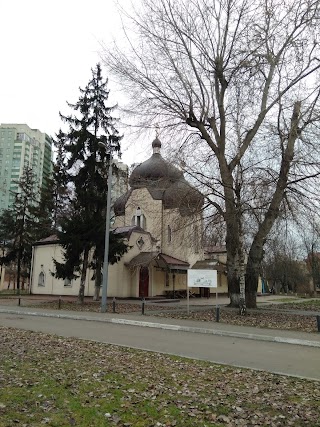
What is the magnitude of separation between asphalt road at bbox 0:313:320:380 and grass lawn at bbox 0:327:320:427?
905 mm

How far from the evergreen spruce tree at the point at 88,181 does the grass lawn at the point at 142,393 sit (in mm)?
15973

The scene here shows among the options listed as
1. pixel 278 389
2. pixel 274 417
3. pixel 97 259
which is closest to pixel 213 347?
pixel 278 389

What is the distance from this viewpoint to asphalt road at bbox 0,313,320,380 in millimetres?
8523

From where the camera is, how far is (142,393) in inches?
234

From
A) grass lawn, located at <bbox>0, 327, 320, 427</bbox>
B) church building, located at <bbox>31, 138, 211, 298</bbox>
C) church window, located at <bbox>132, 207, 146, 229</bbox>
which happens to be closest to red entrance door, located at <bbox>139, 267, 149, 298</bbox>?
church building, located at <bbox>31, 138, 211, 298</bbox>

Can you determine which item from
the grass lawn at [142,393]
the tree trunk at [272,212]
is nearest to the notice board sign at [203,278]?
the tree trunk at [272,212]

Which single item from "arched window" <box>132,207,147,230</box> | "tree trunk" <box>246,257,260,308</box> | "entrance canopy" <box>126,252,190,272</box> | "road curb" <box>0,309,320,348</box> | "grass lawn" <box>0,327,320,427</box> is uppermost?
"arched window" <box>132,207,147,230</box>

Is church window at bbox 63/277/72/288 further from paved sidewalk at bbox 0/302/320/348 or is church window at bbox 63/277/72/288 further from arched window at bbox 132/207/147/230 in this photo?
paved sidewalk at bbox 0/302/320/348

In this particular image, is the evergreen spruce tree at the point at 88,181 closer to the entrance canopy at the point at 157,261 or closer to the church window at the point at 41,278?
the entrance canopy at the point at 157,261

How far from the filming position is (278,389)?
642cm

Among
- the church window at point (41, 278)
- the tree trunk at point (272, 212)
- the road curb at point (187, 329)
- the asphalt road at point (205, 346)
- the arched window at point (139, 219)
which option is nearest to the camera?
the asphalt road at point (205, 346)

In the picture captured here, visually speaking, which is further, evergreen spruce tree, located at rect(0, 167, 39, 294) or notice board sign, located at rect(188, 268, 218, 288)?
evergreen spruce tree, located at rect(0, 167, 39, 294)

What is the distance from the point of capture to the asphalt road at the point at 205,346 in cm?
852

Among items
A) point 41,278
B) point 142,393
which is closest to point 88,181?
point 41,278
